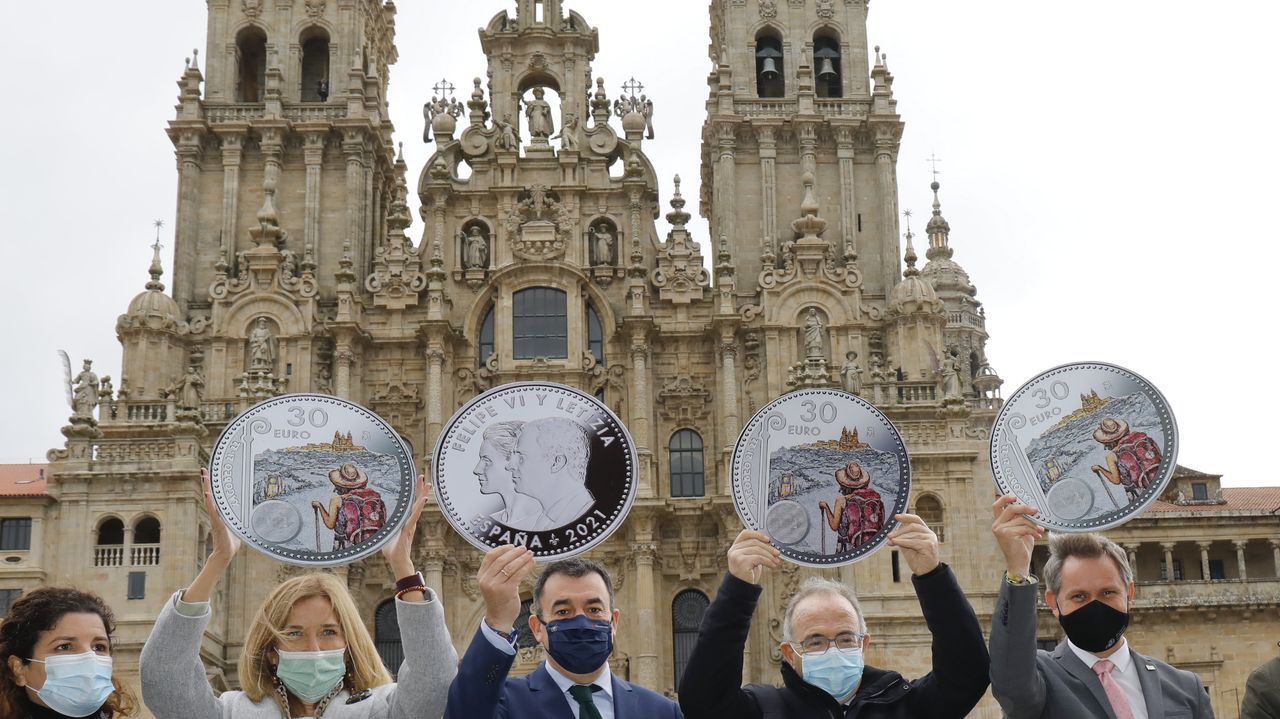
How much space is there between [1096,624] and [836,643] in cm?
147

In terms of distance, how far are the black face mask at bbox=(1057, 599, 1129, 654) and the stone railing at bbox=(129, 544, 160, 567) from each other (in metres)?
31.9

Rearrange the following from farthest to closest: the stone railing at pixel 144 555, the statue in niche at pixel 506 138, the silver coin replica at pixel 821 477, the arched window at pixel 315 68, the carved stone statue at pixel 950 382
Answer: the arched window at pixel 315 68 < the statue in niche at pixel 506 138 < the carved stone statue at pixel 950 382 < the stone railing at pixel 144 555 < the silver coin replica at pixel 821 477

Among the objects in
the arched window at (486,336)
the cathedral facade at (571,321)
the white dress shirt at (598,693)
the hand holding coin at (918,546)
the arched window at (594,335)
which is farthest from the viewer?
the arched window at (486,336)

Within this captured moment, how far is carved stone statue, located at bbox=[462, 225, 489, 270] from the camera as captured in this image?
142 ft

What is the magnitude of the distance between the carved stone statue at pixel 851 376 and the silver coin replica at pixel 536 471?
92.4 feet

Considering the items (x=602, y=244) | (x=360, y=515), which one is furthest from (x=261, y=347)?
(x=360, y=515)

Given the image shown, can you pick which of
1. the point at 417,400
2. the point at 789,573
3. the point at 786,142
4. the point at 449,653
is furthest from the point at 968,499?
the point at 449,653

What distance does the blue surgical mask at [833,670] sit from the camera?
831cm

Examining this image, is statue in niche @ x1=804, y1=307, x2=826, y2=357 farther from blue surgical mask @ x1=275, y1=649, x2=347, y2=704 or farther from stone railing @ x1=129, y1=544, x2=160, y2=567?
blue surgical mask @ x1=275, y1=649, x2=347, y2=704

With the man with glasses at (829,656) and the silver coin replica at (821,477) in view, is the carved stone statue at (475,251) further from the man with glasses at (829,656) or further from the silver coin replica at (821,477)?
the man with glasses at (829,656)

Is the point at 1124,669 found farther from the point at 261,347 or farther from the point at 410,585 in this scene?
the point at 261,347

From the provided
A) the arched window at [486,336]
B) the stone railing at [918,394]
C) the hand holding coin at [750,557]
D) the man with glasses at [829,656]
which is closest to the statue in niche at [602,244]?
the arched window at [486,336]

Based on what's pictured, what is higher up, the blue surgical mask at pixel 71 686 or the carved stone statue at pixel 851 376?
the carved stone statue at pixel 851 376

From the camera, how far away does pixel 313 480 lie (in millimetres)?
11680
